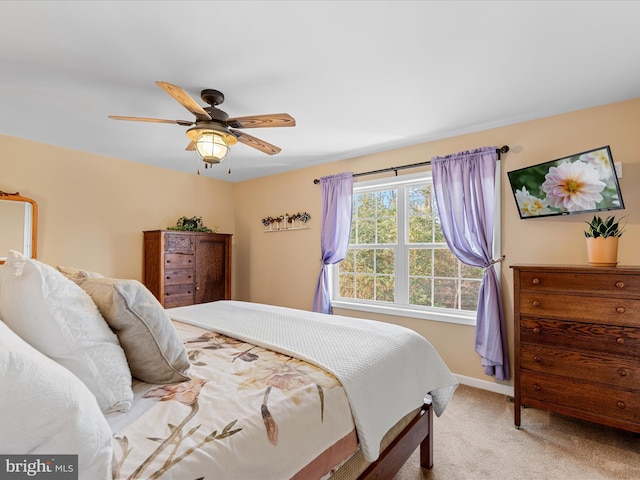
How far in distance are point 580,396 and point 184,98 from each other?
3075 mm

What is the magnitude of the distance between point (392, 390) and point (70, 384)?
120cm

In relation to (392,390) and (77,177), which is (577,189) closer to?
(392,390)

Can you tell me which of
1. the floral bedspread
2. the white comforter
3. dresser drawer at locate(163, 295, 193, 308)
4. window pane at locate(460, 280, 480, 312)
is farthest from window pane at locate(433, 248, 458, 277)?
dresser drawer at locate(163, 295, 193, 308)

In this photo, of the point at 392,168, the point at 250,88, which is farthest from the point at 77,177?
the point at 392,168

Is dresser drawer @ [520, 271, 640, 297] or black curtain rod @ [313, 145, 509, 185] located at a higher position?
black curtain rod @ [313, 145, 509, 185]

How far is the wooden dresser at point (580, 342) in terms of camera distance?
1.85 m

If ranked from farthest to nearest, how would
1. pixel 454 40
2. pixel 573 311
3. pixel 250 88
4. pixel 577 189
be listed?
pixel 577 189 → pixel 250 88 → pixel 573 311 → pixel 454 40

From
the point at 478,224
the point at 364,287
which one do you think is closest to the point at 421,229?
the point at 478,224

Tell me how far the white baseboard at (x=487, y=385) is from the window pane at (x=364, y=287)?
1.20 m

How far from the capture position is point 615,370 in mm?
1886

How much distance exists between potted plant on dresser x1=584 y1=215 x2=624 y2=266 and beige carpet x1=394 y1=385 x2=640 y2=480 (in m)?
1.16

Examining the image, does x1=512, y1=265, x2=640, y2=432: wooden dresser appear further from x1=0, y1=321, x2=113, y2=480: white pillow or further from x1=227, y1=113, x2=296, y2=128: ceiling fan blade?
x1=0, y1=321, x2=113, y2=480: white pillow

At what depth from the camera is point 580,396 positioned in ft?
6.51

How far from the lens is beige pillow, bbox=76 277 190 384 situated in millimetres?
1032
